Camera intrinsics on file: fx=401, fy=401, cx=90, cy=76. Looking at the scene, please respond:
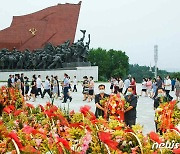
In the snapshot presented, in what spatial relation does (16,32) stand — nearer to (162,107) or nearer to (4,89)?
(4,89)

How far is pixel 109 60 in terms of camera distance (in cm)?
5388

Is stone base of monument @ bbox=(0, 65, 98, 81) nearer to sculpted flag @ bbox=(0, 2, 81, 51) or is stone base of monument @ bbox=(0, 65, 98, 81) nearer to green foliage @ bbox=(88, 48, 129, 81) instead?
sculpted flag @ bbox=(0, 2, 81, 51)

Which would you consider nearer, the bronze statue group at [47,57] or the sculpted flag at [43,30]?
the bronze statue group at [47,57]

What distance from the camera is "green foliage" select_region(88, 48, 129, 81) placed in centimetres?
5266

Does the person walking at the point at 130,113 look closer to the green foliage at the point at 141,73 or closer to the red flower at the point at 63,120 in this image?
the red flower at the point at 63,120

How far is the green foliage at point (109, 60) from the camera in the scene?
52.7 metres

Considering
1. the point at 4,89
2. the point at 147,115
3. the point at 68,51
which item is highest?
the point at 68,51

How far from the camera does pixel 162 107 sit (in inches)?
229

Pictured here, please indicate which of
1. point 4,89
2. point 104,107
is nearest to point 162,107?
point 104,107

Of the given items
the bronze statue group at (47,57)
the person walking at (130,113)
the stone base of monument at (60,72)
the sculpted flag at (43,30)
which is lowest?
the person walking at (130,113)

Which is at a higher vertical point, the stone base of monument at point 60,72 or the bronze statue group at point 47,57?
the bronze statue group at point 47,57

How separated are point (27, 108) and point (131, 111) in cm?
179

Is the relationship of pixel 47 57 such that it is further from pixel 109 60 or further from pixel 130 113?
pixel 109 60

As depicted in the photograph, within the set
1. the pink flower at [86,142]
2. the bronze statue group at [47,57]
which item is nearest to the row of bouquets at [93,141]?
the pink flower at [86,142]
